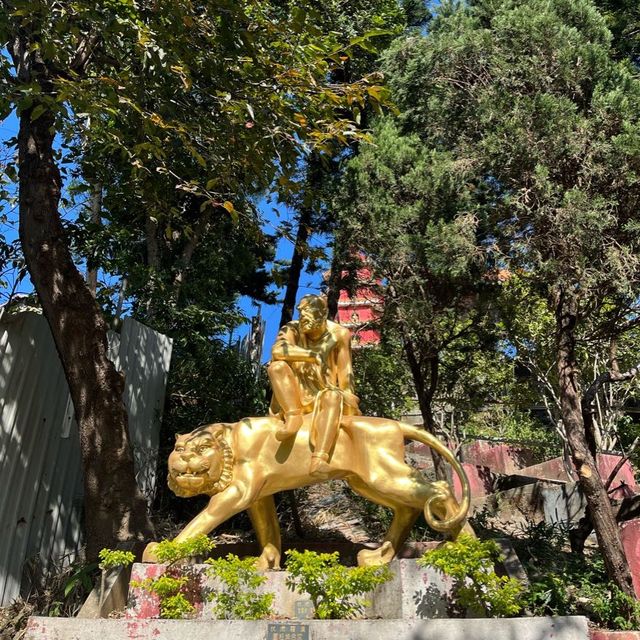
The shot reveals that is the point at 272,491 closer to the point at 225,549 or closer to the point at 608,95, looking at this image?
the point at 225,549

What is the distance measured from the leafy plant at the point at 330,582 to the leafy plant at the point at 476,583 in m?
0.36

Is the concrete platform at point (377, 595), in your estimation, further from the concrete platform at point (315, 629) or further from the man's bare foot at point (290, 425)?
the man's bare foot at point (290, 425)

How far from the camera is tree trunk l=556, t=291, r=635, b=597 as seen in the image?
210 inches

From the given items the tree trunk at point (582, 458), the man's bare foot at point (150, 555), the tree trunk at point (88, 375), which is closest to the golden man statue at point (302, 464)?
the man's bare foot at point (150, 555)

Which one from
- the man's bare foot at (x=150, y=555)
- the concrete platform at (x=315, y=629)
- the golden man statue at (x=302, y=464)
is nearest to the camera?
the concrete platform at (x=315, y=629)

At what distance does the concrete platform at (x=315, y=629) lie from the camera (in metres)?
3.37

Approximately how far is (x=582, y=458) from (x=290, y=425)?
282 centimetres

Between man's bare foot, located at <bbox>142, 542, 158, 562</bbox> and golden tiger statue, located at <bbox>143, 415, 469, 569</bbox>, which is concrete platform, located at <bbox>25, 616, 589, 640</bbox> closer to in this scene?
man's bare foot, located at <bbox>142, 542, 158, 562</bbox>

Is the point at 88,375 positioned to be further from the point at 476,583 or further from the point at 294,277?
the point at 294,277

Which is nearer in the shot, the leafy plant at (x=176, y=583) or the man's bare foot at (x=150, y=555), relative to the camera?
the leafy plant at (x=176, y=583)

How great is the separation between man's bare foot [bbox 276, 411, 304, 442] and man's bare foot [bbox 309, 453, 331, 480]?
24 cm

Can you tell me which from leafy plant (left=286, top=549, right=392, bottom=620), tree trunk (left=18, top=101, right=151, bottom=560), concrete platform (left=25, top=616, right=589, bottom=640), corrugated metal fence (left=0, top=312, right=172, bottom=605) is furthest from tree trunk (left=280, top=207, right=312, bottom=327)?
concrete platform (left=25, top=616, right=589, bottom=640)

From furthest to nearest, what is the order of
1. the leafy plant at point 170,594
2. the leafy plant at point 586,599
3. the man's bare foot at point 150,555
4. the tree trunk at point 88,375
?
the tree trunk at point 88,375
the leafy plant at point 586,599
the man's bare foot at point 150,555
the leafy plant at point 170,594

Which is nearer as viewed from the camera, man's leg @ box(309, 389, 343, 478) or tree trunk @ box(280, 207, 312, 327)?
man's leg @ box(309, 389, 343, 478)
